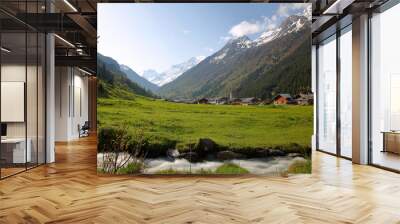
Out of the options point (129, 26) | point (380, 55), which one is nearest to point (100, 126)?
point (129, 26)

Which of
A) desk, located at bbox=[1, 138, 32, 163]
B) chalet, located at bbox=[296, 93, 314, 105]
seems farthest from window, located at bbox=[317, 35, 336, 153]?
desk, located at bbox=[1, 138, 32, 163]

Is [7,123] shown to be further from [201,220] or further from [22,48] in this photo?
[201,220]

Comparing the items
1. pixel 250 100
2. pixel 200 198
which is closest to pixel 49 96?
pixel 250 100

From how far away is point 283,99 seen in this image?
21.8 feet

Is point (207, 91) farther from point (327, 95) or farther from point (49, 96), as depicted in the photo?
point (327, 95)

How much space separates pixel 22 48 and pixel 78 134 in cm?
953

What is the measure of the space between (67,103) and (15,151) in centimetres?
816

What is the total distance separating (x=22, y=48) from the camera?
6.75 metres

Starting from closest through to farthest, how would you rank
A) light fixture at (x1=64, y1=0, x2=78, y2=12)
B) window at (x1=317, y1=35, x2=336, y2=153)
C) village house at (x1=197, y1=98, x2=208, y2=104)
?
village house at (x1=197, y1=98, x2=208, y2=104), light fixture at (x1=64, y1=0, x2=78, y2=12), window at (x1=317, y1=35, x2=336, y2=153)

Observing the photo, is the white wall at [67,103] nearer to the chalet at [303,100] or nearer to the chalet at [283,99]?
the chalet at [283,99]

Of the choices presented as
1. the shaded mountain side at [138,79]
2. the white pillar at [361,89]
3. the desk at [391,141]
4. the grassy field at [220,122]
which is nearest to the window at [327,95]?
the white pillar at [361,89]

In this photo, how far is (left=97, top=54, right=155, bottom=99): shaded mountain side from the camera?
664cm

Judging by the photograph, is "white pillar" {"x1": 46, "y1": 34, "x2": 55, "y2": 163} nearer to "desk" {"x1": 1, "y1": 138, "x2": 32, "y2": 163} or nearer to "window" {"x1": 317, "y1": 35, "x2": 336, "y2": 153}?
"desk" {"x1": 1, "y1": 138, "x2": 32, "y2": 163}

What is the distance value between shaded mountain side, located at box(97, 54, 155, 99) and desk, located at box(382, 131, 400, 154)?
4424 mm
